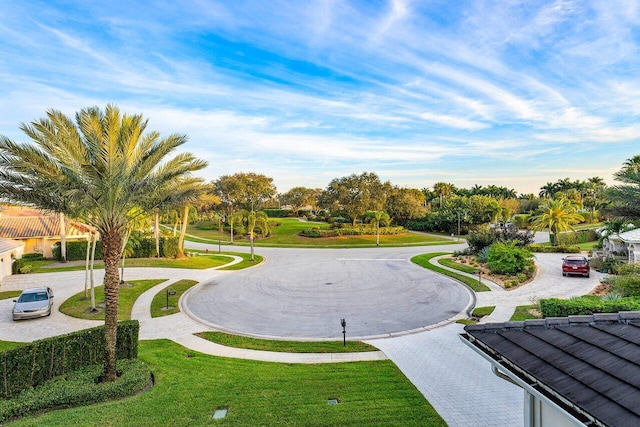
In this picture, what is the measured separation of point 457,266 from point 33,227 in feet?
132

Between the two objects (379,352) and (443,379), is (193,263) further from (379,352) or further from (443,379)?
(443,379)

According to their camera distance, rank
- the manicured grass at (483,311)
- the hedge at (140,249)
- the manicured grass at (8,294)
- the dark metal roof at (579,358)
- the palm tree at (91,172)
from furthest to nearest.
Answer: the hedge at (140,249)
the manicured grass at (8,294)
the manicured grass at (483,311)
the palm tree at (91,172)
the dark metal roof at (579,358)

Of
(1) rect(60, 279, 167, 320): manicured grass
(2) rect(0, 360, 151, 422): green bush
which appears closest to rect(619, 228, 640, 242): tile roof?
(2) rect(0, 360, 151, 422): green bush

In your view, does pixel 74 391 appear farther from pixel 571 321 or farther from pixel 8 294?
pixel 8 294

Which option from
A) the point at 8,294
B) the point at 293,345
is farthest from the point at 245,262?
the point at 293,345

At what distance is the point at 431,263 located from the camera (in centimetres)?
3142

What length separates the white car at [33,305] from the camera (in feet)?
54.2

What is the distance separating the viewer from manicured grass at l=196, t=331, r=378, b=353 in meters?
12.9

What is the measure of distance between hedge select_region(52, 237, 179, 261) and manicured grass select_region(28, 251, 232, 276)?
121cm

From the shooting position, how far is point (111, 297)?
1030 cm

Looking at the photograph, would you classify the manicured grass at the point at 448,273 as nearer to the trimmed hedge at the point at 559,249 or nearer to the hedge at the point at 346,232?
the trimmed hedge at the point at 559,249

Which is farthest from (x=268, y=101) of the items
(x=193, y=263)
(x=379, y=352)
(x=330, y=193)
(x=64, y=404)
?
(x=330, y=193)

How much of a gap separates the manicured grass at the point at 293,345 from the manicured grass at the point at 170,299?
520cm

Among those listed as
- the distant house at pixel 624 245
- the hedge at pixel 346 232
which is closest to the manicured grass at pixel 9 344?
the distant house at pixel 624 245
